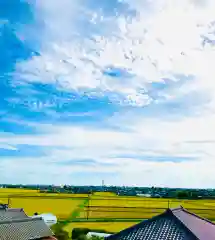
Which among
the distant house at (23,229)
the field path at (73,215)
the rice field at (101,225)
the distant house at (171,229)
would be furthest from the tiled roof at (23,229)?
the distant house at (171,229)

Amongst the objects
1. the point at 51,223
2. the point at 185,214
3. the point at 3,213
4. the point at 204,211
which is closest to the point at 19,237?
the point at 3,213

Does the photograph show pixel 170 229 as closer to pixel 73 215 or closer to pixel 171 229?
pixel 171 229

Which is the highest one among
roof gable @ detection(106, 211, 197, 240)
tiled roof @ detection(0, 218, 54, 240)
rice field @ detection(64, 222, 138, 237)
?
roof gable @ detection(106, 211, 197, 240)

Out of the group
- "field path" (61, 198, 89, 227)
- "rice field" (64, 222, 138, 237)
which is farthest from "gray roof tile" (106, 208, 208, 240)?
"field path" (61, 198, 89, 227)

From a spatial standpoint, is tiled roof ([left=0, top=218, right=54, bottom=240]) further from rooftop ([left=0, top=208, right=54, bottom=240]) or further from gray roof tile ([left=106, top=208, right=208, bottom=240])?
gray roof tile ([left=106, top=208, right=208, bottom=240])

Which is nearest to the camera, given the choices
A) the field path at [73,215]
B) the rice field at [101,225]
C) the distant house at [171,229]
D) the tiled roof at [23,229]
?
the distant house at [171,229]

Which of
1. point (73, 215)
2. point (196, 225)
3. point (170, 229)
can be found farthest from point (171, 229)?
point (73, 215)

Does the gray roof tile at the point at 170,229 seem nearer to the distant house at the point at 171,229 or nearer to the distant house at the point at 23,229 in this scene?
the distant house at the point at 171,229
